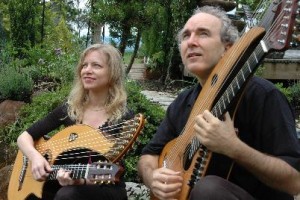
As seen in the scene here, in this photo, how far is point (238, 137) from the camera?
7.01 ft

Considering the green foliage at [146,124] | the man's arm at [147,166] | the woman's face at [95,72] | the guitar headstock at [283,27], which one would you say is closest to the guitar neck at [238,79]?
the guitar headstock at [283,27]

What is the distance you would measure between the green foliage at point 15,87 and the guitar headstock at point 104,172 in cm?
532

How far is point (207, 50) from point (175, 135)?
55 centimetres

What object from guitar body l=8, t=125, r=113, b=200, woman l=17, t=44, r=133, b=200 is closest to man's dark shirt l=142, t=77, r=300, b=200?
guitar body l=8, t=125, r=113, b=200

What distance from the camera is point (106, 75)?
3.18 meters

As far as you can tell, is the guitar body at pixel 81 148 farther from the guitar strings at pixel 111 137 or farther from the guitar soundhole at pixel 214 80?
the guitar soundhole at pixel 214 80

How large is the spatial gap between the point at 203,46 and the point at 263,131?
53 centimetres

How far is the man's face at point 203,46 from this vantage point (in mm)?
2363

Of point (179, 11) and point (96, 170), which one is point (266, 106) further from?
point (179, 11)

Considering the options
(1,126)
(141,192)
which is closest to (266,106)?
(141,192)

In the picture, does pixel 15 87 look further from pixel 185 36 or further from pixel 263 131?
pixel 263 131

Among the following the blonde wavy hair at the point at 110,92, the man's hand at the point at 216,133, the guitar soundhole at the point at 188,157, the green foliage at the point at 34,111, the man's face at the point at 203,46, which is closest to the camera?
the man's hand at the point at 216,133

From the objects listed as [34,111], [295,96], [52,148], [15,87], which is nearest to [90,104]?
[52,148]

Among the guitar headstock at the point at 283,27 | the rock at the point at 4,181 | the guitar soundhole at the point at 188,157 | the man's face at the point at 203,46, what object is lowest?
the rock at the point at 4,181
